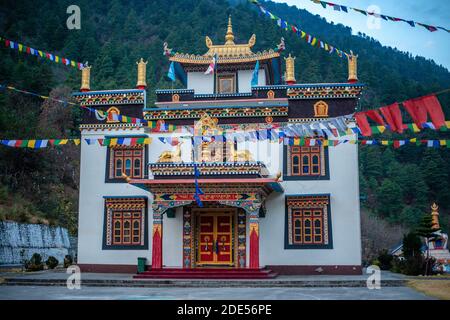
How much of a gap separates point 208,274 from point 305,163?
19.7 ft

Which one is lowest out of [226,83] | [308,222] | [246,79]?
[308,222]

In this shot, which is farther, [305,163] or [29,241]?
[29,241]

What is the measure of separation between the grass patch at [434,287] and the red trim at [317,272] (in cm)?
327

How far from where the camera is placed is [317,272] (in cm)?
2181

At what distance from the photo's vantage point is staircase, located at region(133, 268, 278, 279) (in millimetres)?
19639

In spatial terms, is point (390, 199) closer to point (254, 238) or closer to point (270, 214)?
point (270, 214)

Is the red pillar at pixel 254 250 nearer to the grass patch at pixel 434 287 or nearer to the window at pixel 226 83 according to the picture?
the grass patch at pixel 434 287

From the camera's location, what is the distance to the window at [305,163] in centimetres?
2253

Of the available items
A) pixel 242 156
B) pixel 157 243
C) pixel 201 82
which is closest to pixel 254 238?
pixel 242 156

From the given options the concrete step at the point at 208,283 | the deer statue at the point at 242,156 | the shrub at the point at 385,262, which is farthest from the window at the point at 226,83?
the shrub at the point at 385,262

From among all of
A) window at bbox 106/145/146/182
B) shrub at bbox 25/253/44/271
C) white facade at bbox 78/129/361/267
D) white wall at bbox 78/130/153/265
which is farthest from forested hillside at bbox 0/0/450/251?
window at bbox 106/145/146/182

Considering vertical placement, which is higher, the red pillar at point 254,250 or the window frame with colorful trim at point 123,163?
the window frame with colorful trim at point 123,163

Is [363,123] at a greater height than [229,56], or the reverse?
[229,56]

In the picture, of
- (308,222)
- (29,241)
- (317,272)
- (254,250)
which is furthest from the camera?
(29,241)
